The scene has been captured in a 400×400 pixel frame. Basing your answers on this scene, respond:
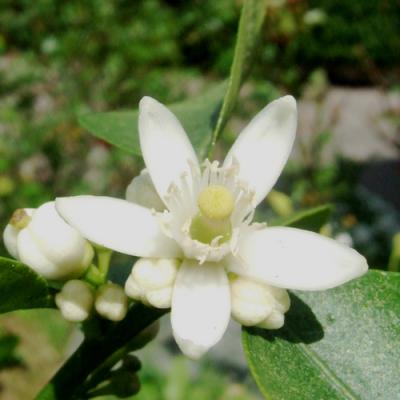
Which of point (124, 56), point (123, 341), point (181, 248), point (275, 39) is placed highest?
point (181, 248)

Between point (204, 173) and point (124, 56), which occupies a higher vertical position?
point (204, 173)

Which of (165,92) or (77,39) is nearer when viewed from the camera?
(165,92)

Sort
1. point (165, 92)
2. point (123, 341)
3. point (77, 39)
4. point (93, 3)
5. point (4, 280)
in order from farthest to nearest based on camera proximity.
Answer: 1. point (93, 3)
2. point (77, 39)
3. point (165, 92)
4. point (123, 341)
5. point (4, 280)

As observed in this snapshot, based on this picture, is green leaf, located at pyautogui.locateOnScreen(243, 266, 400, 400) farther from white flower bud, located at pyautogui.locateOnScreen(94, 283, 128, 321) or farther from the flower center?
the flower center

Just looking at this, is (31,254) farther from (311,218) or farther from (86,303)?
(311,218)

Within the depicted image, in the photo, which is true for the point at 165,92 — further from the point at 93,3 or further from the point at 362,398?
the point at 362,398

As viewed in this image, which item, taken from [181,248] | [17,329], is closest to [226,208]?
[181,248]

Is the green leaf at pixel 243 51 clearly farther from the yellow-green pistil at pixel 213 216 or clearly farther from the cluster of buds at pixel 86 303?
the cluster of buds at pixel 86 303

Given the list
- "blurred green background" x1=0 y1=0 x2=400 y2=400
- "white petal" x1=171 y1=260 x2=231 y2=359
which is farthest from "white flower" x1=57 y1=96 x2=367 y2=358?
"blurred green background" x1=0 y1=0 x2=400 y2=400
